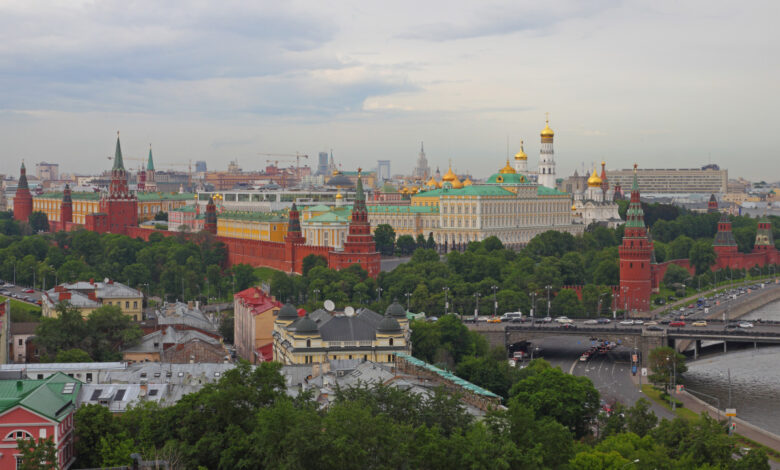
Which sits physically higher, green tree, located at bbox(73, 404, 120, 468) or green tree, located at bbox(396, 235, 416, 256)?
green tree, located at bbox(396, 235, 416, 256)

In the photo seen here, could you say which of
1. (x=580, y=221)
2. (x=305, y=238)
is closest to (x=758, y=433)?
(x=305, y=238)

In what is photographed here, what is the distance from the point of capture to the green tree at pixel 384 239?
122 m

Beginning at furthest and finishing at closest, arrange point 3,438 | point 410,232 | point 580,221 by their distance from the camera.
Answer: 1. point 580,221
2. point 410,232
3. point 3,438

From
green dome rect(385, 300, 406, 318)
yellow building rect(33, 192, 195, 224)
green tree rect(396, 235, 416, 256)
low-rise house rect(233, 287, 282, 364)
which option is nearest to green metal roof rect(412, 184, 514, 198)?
green tree rect(396, 235, 416, 256)

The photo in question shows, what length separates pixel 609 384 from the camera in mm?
63094

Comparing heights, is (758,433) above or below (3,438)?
below

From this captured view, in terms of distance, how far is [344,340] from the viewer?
55.7m

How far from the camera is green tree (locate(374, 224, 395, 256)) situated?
122188 mm

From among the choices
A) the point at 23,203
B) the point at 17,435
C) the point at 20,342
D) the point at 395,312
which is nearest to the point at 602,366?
the point at 395,312

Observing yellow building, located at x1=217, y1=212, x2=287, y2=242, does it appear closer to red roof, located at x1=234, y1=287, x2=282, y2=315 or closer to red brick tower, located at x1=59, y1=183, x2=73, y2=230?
red brick tower, located at x1=59, y1=183, x2=73, y2=230

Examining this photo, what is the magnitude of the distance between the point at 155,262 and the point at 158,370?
59.5 meters

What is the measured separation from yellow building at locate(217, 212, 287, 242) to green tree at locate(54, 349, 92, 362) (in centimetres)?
6427

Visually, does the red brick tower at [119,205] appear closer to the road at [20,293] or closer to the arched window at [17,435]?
the road at [20,293]

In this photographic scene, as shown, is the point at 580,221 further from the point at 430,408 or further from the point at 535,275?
the point at 430,408
